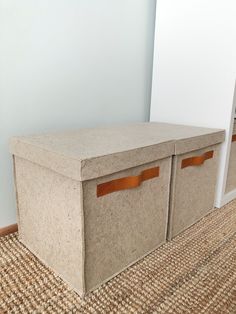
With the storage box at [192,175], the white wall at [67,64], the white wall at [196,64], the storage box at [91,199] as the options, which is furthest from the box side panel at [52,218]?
the white wall at [196,64]

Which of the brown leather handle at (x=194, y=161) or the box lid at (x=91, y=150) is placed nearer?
the box lid at (x=91, y=150)

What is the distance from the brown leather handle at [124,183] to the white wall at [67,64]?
1.38ft

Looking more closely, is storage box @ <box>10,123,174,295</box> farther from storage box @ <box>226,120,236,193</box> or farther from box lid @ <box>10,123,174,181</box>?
storage box @ <box>226,120,236,193</box>

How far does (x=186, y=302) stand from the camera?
657 millimetres

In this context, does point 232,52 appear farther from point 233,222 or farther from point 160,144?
point 233,222

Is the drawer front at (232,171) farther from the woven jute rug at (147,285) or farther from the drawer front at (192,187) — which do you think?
the woven jute rug at (147,285)

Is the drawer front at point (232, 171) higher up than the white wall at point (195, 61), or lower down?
lower down

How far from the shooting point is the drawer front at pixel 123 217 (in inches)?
25.3

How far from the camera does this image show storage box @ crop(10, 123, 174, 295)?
625mm

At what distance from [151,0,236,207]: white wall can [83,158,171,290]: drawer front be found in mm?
420

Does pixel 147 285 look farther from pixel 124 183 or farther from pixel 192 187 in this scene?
pixel 192 187

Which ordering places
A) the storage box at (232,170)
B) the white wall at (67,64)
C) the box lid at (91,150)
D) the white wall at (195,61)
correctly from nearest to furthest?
1. the box lid at (91,150)
2. the white wall at (67,64)
3. the white wall at (195,61)
4. the storage box at (232,170)

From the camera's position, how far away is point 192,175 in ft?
3.14

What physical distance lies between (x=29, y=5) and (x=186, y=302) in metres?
1.00
